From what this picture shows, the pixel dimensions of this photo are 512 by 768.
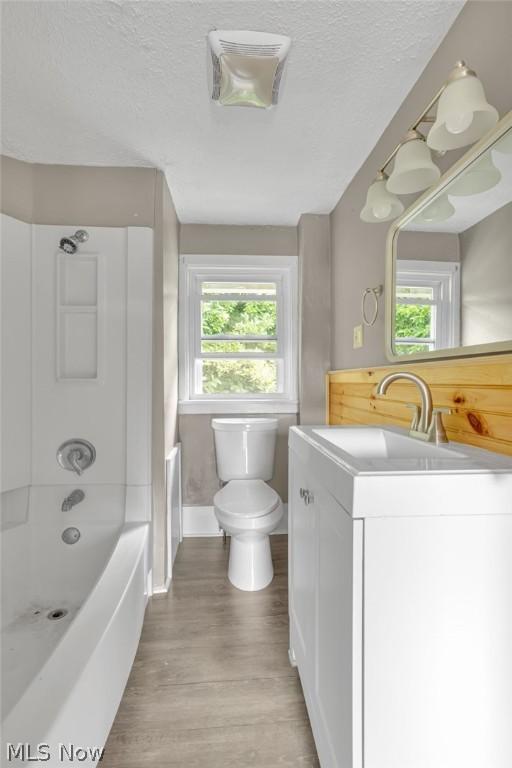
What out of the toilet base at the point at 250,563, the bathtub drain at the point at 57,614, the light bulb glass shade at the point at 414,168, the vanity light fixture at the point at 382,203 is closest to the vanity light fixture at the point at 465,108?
the light bulb glass shade at the point at 414,168

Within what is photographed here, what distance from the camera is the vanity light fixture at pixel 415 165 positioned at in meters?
1.10

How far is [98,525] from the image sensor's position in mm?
1717

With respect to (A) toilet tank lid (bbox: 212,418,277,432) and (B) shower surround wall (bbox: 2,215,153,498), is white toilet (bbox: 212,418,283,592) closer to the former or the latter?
(A) toilet tank lid (bbox: 212,418,277,432)

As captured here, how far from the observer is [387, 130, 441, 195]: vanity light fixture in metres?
1.10

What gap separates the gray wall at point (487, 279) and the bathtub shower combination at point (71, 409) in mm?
1365

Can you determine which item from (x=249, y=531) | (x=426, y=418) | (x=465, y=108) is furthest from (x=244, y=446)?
(x=465, y=108)

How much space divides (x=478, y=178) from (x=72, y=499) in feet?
6.33

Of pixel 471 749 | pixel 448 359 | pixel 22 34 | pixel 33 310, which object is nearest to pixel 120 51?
pixel 22 34

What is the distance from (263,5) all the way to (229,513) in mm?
1894

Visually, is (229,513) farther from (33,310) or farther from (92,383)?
(33,310)

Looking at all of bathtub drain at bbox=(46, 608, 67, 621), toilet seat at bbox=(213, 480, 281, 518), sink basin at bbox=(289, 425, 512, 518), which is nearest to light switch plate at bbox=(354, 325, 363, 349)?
toilet seat at bbox=(213, 480, 281, 518)

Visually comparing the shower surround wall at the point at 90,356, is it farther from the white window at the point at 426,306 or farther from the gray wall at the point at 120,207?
the white window at the point at 426,306

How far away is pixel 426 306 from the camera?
3.96ft

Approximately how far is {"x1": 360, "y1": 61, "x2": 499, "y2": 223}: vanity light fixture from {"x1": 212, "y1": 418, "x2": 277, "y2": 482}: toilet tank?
4.74 ft
